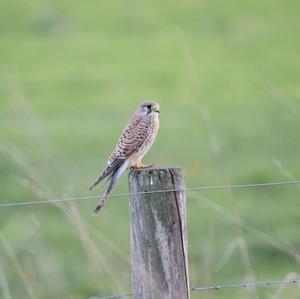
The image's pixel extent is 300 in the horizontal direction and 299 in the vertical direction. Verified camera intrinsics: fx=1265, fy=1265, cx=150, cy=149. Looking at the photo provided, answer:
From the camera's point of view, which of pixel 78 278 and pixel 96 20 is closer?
pixel 78 278

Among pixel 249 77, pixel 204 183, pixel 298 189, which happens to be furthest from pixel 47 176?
pixel 249 77

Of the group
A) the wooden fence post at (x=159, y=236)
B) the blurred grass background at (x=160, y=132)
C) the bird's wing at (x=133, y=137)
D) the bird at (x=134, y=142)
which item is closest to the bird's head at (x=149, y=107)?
the bird at (x=134, y=142)

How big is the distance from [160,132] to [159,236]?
475 inches

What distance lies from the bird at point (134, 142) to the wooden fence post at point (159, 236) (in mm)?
1678

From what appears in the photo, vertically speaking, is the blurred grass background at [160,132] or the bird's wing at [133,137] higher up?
the blurred grass background at [160,132]

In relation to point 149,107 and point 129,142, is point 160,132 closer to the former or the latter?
point 149,107

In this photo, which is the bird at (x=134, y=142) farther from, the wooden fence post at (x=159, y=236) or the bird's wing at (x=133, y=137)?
the wooden fence post at (x=159, y=236)

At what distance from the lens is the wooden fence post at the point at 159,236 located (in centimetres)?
570

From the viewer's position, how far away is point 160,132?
58.2ft

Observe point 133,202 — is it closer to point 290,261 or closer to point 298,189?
point 290,261

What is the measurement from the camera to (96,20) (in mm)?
25500

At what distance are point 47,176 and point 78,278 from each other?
393cm

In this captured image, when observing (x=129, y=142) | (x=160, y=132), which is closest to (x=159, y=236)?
(x=129, y=142)

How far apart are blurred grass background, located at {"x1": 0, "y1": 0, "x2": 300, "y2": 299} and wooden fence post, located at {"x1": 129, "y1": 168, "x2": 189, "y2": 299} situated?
1.42 metres
